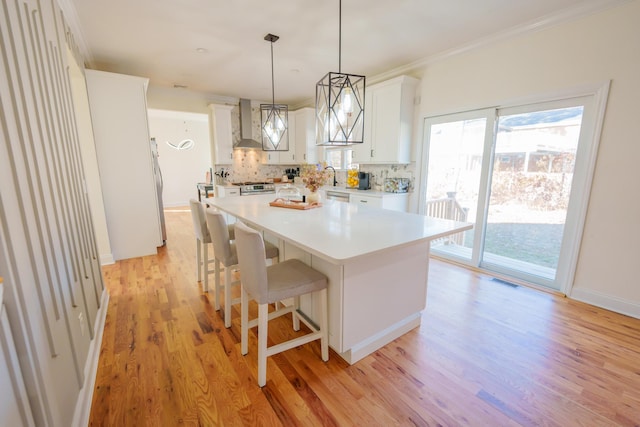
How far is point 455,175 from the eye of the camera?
373cm

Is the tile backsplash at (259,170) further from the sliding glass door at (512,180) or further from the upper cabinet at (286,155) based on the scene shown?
the sliding glass door at (512,180)

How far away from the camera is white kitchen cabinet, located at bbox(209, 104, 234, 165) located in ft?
17.6

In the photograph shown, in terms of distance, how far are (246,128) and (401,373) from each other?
5414 millimetres

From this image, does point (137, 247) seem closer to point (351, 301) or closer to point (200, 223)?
point (200, 223)

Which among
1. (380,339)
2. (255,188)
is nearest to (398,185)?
(380,339)

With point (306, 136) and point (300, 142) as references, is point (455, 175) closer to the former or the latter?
point (306, 136)

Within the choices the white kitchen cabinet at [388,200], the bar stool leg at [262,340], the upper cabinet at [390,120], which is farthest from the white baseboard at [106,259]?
the upper cabinet at [390,120]

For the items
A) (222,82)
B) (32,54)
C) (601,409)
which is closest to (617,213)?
(601,409)

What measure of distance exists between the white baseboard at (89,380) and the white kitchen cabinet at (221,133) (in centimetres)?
382

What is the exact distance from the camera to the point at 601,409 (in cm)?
152

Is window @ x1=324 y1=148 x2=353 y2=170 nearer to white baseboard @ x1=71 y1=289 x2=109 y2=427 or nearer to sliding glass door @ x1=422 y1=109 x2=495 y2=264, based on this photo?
sliding glass door @ x1=422 y1=109 x2=495 y2=264

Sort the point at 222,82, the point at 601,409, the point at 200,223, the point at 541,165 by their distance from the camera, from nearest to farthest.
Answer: the point at 601,409 < the point at 200,223 < the point at 541,165 < the point at 222,82

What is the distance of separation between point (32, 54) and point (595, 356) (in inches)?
154

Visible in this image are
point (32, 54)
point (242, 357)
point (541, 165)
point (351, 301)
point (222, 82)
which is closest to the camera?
point (32, 54)
